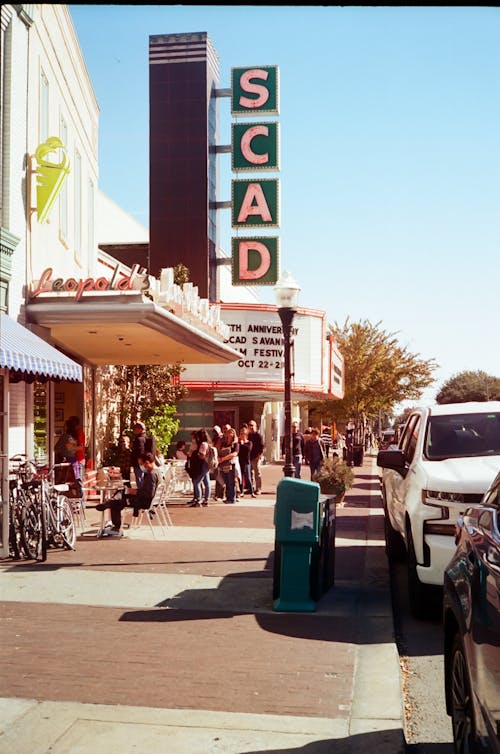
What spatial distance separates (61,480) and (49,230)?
4580mm

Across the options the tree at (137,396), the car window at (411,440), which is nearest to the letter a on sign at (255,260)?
the tree at (137,396)

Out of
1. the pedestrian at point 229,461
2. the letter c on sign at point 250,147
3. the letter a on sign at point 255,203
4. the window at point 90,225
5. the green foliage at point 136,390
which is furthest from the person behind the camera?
the letter c on sign at point 250,147

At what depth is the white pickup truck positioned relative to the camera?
8.48 m

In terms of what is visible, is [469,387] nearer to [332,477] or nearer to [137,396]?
[137,396]

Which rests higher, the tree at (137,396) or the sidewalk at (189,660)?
the tree at (137,396)

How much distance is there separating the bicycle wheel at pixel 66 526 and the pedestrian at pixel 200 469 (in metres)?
6.81

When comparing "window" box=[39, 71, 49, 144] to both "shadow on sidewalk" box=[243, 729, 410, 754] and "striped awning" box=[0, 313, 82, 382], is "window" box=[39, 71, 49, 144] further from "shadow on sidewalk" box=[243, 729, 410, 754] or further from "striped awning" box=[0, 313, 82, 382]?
"shadow on sidewalk" box=[243, 729, 410, 754]

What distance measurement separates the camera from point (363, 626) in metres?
8.27

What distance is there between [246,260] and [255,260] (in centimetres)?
30

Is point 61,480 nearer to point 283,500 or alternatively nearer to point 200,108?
point 283,500

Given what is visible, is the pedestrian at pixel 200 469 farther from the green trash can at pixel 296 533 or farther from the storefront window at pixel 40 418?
the green trash can at pixel 296 533

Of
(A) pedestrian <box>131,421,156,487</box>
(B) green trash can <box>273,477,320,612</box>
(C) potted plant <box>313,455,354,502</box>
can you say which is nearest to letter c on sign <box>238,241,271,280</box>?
(C) potted plant <box>313,455,354,502</box>

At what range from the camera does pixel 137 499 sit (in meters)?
14.0

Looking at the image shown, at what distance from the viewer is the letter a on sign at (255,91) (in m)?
31.3
